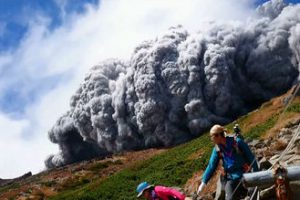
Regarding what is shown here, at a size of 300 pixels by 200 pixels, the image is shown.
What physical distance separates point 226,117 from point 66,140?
3583 cm

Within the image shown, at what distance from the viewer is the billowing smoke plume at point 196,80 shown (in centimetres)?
8625

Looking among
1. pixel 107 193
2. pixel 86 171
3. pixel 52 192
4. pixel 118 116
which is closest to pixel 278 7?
pixel 118 116

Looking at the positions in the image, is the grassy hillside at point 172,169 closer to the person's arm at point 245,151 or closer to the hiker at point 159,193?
the person's arm at point 245,151

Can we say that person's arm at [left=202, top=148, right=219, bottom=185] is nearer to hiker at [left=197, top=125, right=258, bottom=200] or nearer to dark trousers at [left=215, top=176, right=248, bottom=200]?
hiker at [left=197, top=125, right=258, bottom=200]

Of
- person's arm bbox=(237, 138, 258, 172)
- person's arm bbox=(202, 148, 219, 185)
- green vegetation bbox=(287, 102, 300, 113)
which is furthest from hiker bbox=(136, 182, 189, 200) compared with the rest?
green vegetation bbox=(287, 102, 300, 113)

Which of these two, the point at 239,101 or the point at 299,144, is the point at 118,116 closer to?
the point at 239,101

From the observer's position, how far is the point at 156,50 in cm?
9381

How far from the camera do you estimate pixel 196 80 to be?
88.6m

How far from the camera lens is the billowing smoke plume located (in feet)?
283

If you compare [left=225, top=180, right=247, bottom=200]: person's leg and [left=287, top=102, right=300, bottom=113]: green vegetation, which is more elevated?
[left=287, top=102, right=300, bottom=113]: green vegetation

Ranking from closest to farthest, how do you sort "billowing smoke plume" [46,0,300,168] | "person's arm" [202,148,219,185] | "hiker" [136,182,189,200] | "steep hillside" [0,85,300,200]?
"hiker" [136,182,189,200], "person's arm" [202,148,219,185], "steep hillside" [0,85,300,200], "billowing smoke plume" [46,0,300,168]

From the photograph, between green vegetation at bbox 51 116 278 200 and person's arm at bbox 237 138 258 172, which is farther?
green vegetation at bbox 51 116 278 200

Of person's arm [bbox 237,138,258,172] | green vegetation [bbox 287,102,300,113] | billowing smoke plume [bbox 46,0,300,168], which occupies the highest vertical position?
billowing smoke plume [bbox 46,0,300,168]

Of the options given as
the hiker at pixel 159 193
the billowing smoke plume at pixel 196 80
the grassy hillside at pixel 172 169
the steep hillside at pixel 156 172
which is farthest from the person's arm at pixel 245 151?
the billowing smoke plume at pixel 196 80
